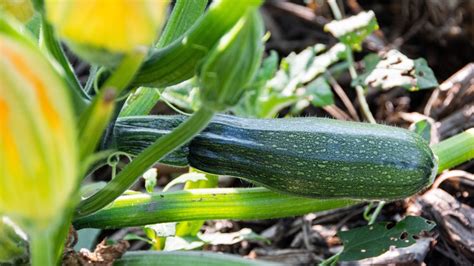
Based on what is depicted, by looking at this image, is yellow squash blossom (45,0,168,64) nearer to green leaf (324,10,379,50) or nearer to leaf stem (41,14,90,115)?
leaf stem (41,14,90,115)

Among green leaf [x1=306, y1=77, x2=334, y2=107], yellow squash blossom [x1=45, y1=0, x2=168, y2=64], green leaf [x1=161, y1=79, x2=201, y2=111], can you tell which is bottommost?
green leaf [x1=306, y1=77, x2=334, y2=107]

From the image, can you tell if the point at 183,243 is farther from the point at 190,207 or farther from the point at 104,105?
the point at 104,105

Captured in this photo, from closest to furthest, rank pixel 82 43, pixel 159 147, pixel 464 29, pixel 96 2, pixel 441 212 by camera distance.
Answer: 1. pixel 96 2
2. pixel 82 43
3. pixel 159 147
4. pixel 441 212
5. pixel 464 29

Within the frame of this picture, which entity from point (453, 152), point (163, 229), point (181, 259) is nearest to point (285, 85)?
point (453, 152)

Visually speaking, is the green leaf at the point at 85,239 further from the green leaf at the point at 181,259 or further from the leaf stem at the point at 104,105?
the leaf stem at the point at 104,105

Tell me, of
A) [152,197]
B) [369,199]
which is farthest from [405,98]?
[152,197]

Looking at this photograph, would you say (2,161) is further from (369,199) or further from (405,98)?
(405,98)

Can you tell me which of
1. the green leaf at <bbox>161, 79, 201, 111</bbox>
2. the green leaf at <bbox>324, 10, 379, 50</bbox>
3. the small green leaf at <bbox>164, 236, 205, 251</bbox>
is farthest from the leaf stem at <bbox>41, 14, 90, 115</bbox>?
the green leaf at <bbox>324, 10, 379, 50</bbox>
